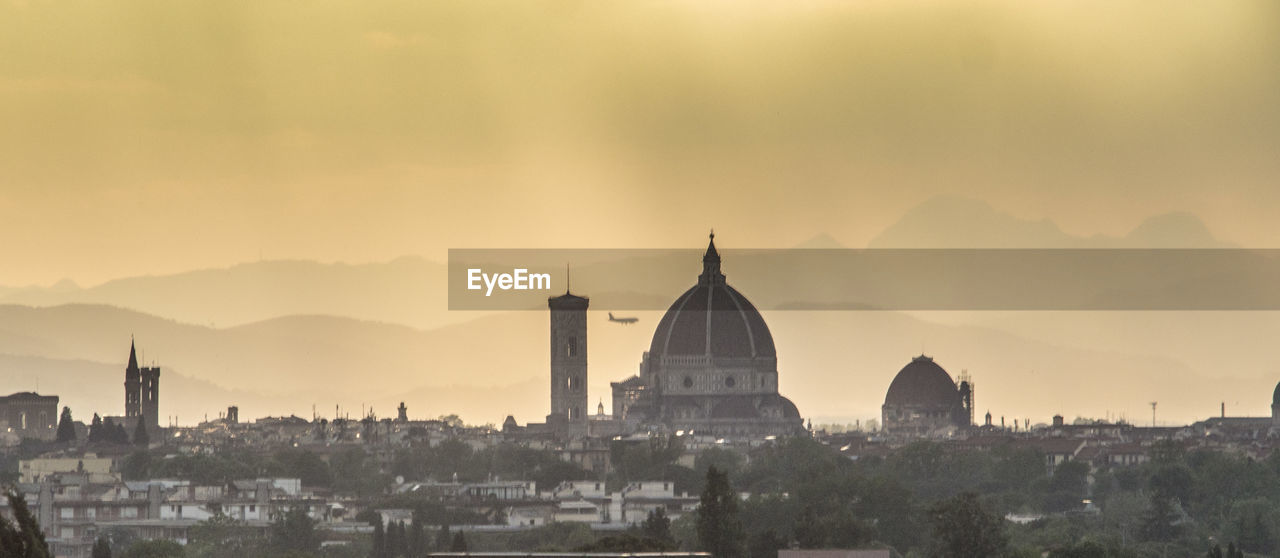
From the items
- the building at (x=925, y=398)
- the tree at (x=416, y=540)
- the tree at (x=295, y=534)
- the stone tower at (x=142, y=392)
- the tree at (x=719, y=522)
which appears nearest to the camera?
the tree at (x=719, y=522)

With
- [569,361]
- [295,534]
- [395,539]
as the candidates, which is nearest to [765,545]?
[395,539]

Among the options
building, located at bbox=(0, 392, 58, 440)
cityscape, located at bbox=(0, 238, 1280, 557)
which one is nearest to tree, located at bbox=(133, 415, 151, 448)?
cityscape, located at bbox=(0, 238, 1280, 557)

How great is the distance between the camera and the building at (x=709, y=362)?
455ft

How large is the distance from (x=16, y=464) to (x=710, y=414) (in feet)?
151

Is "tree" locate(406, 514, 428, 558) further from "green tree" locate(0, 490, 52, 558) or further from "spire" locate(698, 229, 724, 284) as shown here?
"spire" locate(698, 229, 724, 284)

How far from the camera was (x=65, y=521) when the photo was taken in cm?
7425

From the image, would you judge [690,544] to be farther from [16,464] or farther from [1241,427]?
[1241,427]

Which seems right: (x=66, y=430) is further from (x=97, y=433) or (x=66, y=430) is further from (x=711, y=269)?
A: (x=711, y=269)

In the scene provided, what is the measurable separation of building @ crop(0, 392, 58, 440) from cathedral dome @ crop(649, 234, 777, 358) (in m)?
23.2

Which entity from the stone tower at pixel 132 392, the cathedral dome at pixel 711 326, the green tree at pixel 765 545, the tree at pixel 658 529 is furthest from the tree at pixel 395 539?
the cathedral dome at pixel 711 326

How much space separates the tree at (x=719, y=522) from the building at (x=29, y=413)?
245 ft

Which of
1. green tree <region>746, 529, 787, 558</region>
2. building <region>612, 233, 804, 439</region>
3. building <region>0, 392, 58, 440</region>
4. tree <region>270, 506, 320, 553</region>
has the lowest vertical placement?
green tree <region>746, 529, 787, 558</region>

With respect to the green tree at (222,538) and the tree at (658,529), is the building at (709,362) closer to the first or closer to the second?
the green tree at (222,538)

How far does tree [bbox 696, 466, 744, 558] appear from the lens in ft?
181
